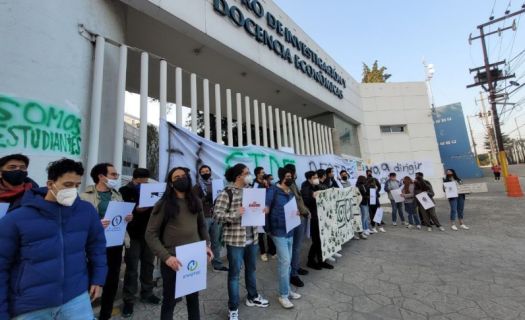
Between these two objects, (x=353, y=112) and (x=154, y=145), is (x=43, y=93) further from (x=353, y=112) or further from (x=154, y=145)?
(x=353, y=112)

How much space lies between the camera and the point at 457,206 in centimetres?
799

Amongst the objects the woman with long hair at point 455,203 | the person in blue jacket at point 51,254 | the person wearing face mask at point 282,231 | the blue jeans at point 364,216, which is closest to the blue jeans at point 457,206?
the woman with long hair at point 455,203

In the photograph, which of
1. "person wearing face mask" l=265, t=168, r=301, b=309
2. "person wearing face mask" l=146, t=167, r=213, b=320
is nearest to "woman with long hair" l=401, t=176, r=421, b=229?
"person wearing face mask" l=265, t=168, r=301, b=309

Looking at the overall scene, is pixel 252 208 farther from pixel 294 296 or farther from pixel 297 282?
pixel 297 282

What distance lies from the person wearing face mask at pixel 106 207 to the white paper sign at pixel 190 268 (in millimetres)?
1134

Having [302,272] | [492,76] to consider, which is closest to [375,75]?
[492,76]

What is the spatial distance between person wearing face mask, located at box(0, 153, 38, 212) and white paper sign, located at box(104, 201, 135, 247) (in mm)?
765

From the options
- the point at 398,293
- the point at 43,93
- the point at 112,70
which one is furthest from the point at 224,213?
the point at 112,70

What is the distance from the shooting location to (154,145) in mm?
6281

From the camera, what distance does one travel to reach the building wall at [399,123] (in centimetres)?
1564

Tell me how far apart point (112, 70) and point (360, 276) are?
5.98 metres

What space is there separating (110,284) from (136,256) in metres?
0.47

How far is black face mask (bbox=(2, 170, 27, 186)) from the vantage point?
2.38m

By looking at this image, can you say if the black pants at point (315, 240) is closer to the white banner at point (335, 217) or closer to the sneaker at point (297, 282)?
the white banner at point (335, 217)
